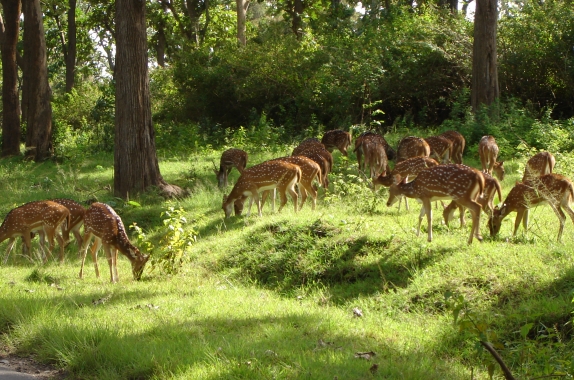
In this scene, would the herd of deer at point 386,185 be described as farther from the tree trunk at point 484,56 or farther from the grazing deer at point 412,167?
the tree trunk at point 484,56

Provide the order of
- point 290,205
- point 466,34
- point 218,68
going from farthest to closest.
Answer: point 218,68 < point 466,34 < point 290,205

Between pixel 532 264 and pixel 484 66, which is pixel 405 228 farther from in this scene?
Result: pixel 484 66

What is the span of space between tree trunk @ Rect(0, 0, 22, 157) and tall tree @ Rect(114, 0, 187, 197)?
11074 millimetres

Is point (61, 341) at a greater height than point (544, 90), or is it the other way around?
point (544, 90)

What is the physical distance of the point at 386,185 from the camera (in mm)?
12773

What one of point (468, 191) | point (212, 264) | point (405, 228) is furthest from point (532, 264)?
point (212, 264)

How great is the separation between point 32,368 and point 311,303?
11.7 ft

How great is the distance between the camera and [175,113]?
96.8ft

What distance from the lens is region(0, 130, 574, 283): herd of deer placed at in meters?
10.3

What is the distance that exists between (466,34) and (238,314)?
1948 cm

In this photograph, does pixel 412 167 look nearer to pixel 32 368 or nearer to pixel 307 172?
pixel 307 172

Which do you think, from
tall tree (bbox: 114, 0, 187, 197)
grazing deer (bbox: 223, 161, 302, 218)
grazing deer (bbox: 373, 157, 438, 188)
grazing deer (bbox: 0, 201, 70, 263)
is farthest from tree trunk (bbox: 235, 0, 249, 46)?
grazing deer (bbox: 0, 201, 70, 263)

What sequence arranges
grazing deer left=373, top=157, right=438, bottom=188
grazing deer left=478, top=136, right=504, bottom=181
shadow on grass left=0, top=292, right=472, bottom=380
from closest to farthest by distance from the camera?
shadow on grass left=0, top=292, right=472, bottom=380
grazing deer left=373, top=157, right=438, bottom=188
grazing deer left=478, top=136, right=504, bottom=181

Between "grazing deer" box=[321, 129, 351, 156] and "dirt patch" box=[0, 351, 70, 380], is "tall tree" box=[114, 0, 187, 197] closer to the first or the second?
"grazing deer" box=[321, 129, 351, 156]
